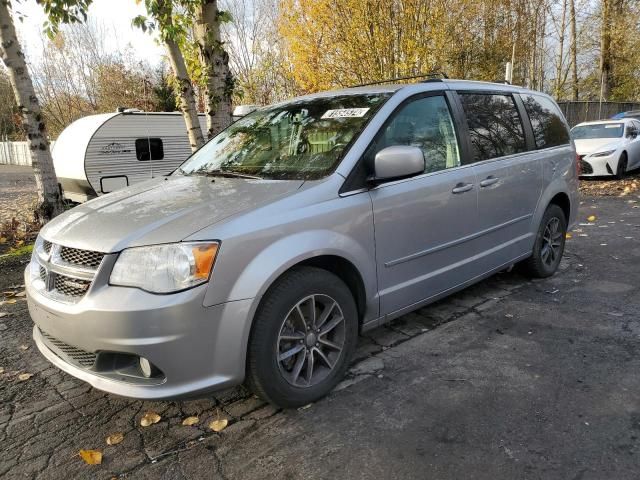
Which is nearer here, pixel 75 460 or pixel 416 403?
pixel 75 460

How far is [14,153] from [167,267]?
125ft

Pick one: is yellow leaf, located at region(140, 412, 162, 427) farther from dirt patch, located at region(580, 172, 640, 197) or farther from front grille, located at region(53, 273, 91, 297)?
dirt patch, located at region(580, 172, 640, 197)

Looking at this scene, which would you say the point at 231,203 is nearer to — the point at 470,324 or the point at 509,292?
the point at 470,324

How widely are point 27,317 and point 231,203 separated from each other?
2.79m

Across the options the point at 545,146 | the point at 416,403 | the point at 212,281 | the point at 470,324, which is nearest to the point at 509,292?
the point at 470,324

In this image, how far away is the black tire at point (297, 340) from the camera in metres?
2.54

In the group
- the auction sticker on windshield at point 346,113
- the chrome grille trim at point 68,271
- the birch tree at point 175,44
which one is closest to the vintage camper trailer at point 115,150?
the birch tree at point 175,44

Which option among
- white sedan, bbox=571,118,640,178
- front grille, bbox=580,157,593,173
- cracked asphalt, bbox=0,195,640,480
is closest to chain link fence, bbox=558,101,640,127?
white sedan, bbox=571,118,640,178

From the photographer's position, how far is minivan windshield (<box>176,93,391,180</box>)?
3.12m

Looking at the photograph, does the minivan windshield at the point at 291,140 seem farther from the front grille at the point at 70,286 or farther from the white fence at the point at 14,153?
the white fence at the point at 14,153

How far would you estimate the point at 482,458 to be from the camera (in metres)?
2.34

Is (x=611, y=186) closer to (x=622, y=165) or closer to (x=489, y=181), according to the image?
(x=622, y=165)

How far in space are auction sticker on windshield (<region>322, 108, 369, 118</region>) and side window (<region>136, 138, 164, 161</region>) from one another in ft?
33.1

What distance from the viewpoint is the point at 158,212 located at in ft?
8.87
